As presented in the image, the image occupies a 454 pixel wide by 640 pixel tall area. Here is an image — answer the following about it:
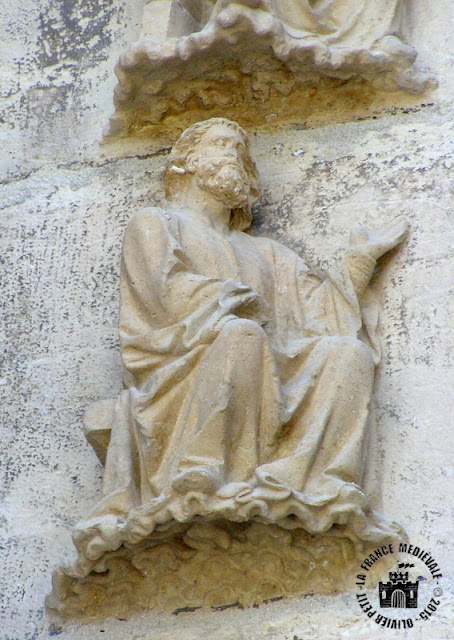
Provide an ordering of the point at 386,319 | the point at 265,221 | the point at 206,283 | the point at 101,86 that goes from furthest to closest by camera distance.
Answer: the point at 101,86, the point at 265,221, the point at 386,319, the point at 206,283

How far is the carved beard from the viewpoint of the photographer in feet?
14.5

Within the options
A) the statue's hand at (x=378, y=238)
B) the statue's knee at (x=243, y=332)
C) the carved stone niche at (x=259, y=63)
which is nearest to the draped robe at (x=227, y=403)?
the statue's knee at (x=243, y=332)

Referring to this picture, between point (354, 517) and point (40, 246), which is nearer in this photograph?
point (354, 517)

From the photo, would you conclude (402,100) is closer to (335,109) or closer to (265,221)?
(335,109)

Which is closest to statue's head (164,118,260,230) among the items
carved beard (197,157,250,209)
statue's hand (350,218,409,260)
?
carved beard (197,157,250,209)

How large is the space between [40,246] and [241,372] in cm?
124

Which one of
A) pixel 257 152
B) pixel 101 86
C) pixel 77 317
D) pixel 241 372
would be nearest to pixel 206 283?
pixel 241 372

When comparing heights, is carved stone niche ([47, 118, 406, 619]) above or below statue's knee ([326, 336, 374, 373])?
below

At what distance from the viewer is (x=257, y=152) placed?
16.0ft

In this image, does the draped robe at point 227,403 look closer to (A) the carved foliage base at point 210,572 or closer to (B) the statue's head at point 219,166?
(A) the carved foliage base at point 210,572

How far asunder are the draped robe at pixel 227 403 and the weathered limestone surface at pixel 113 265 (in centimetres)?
20

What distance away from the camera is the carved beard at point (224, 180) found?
4.42 meters

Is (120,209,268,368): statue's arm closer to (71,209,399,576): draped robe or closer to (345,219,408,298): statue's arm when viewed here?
(71,209,399,576): draped robe

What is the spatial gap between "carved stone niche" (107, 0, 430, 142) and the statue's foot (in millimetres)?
1604
